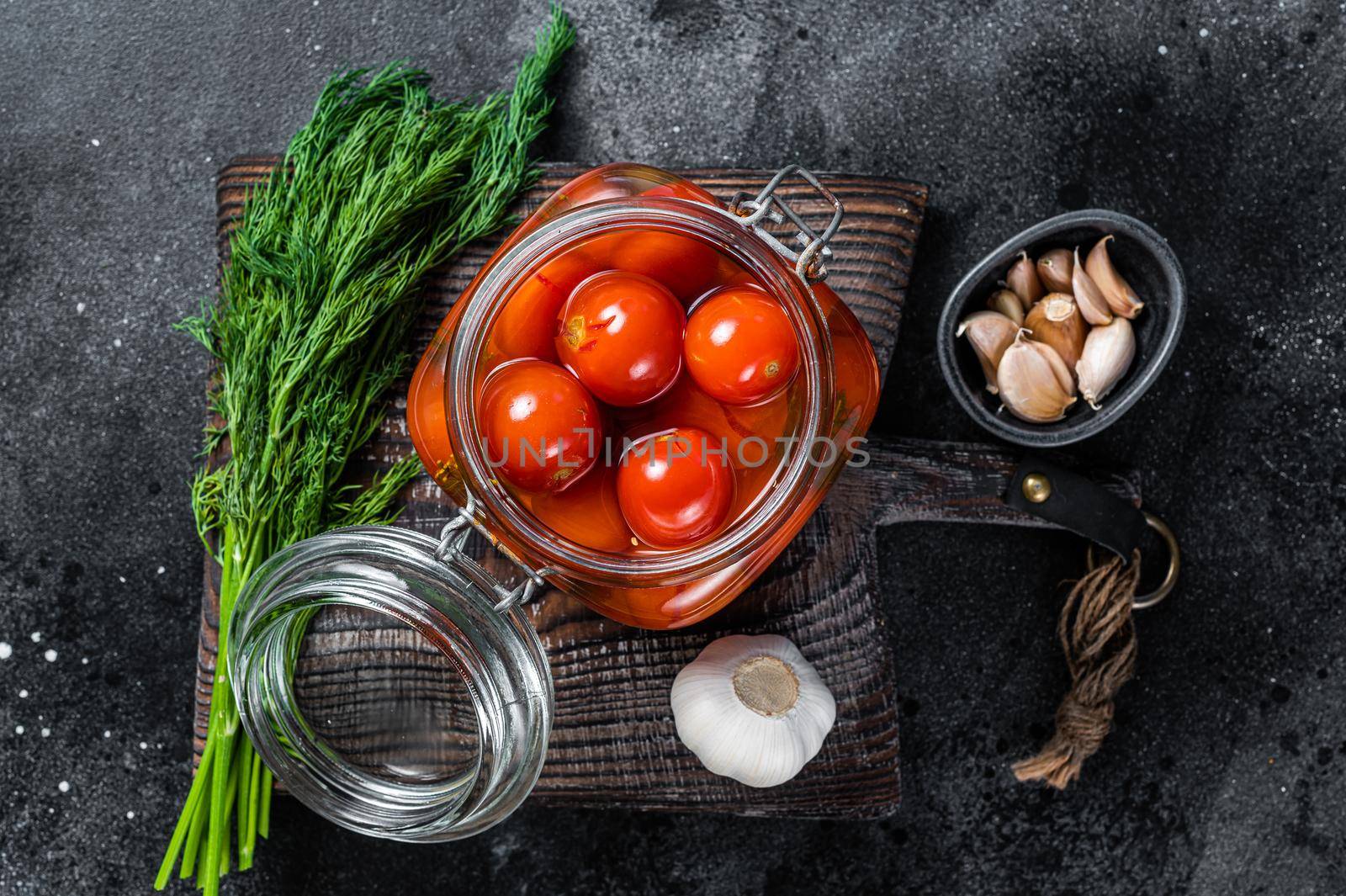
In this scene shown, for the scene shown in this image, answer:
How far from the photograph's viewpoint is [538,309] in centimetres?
74

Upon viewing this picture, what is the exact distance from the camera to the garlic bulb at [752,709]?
94cm

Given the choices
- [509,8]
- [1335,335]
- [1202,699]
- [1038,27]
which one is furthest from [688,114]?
[1202,699]

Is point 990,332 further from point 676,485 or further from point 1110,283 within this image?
point 676,485

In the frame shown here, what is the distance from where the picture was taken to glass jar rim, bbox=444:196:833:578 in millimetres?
712

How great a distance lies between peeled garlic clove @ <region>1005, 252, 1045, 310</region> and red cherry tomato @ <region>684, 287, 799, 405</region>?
0.44 meters

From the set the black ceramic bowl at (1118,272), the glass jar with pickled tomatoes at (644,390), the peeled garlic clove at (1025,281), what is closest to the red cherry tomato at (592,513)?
the glass jar with pickled tomatoes at (644,390)

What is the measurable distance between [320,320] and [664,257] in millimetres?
382

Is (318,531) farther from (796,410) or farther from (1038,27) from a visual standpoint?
(1038,27)

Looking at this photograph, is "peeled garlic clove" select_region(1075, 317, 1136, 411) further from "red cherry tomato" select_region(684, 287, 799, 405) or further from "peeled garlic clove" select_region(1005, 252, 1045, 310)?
"red cherry tomato" select_region(684, 287, 799, 405)

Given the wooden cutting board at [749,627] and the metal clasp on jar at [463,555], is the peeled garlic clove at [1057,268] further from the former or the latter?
the metal clasp on jar at [463,555]

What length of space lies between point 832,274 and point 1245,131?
1.87 feet

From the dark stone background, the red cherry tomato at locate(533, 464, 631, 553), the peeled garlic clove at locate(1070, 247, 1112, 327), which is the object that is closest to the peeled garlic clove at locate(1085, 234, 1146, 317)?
the peeled garlic clove at locate(1070, 247, 1112, 327)

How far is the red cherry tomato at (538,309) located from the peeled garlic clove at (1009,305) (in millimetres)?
510

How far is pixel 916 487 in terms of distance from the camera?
102 centimetres
